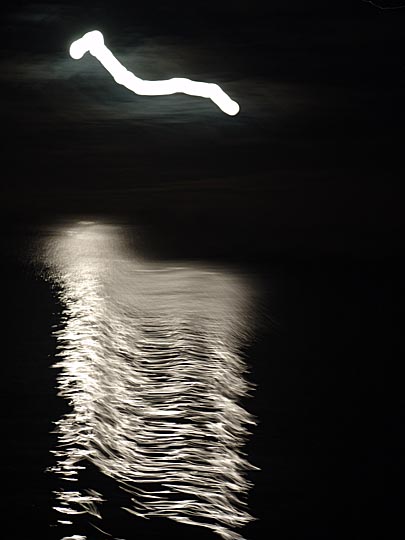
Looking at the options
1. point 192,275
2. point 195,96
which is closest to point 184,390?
point 192,275

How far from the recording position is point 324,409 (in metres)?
9.52

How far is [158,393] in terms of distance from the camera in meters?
10.0

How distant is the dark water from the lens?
6.98 meters

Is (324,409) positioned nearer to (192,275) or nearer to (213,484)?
(213,484)

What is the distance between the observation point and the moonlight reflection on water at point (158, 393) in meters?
7.30

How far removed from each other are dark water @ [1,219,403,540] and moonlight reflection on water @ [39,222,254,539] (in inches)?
1.0

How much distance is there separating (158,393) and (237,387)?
0.58 metres

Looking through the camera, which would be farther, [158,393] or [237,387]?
[237,387]

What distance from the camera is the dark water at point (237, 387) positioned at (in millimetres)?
6984

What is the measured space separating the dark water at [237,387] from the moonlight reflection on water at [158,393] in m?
0.02

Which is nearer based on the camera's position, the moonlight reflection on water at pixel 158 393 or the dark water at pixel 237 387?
the dark water at pixel 237 387

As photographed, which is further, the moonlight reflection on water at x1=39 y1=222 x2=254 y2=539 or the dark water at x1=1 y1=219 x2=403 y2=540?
the moonlight reflection on water at x1=39 y1=222 x2=254 y2=539

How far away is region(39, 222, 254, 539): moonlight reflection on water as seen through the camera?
24.0 feet

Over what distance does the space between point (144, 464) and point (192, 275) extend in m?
10.8
